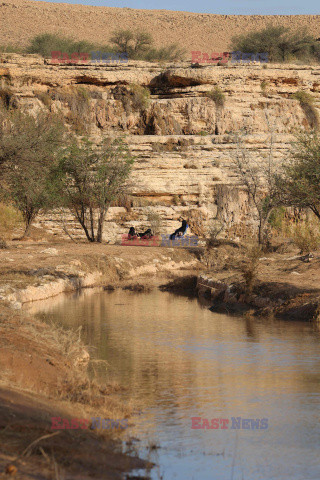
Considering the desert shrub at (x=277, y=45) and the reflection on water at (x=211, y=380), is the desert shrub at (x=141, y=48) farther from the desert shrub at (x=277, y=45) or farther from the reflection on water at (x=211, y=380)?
the reflection on water at (x=211, y=380)

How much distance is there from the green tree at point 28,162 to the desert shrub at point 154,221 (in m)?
5.19

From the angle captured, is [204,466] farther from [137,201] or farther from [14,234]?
[137,201]

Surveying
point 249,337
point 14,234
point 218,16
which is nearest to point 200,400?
point 249,337

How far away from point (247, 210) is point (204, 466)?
86.2 ft

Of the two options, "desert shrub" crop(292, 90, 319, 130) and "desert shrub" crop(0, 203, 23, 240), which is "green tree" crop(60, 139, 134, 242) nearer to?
"desert shrub" crop(0, 203, 23, 240)

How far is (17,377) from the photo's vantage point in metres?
7.86

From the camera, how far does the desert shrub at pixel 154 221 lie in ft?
97.9

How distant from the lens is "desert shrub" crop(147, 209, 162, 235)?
97.9 ft

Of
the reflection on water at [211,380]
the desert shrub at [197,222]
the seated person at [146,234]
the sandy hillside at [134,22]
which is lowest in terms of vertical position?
the desert shrub at [197,222]

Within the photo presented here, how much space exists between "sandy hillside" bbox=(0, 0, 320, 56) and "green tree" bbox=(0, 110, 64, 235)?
57.7 m

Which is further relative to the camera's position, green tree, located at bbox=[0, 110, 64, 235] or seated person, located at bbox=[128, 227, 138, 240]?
seated person, located at bbox=[128, 227, 138, 240]

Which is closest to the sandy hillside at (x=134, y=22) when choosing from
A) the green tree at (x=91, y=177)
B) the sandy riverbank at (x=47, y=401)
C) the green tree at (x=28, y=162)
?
the green tree at (x=91, y=177)

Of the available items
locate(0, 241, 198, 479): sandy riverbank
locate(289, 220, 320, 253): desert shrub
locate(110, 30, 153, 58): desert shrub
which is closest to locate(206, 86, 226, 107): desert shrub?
locate(110, 30, 153, 58): desert shrub

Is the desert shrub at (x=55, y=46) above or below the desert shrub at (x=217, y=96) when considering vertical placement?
above
